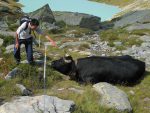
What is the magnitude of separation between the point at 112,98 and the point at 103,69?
2.84 m

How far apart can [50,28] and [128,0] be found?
5517 inches

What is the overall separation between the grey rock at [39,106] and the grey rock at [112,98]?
5.25 feet

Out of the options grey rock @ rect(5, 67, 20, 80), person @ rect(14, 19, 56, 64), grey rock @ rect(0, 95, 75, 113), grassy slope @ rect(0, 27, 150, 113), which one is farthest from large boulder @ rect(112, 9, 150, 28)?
grey rock @ rect(0, 95, 75, 113)

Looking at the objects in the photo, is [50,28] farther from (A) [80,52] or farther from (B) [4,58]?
(B) [4,58]

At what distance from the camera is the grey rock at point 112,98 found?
1345cm

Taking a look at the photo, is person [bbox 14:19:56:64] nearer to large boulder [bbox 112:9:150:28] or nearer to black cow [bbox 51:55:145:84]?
black cow [bbox 51:55:145:84]

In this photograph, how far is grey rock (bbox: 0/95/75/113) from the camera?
38.5 ft

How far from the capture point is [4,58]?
703 inches

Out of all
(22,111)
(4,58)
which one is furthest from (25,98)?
(4,58)

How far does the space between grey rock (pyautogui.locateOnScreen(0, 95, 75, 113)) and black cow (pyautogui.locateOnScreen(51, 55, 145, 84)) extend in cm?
387

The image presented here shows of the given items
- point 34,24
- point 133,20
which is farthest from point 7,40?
point 133,20

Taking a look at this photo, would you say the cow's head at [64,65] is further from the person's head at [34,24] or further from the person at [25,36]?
the person's head at [34,24]

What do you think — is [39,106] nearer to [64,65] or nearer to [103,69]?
[103,69]

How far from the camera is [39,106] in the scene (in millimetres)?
12000
